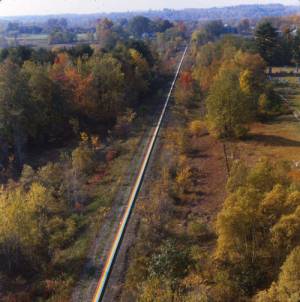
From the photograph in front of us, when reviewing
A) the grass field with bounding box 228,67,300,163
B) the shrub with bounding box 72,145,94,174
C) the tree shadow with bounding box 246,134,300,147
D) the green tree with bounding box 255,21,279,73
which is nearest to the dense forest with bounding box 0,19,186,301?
the shrub with bounding box 72,145,94,174

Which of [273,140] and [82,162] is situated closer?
[82,162]

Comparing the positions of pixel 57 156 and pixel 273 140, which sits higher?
pixel 273 140

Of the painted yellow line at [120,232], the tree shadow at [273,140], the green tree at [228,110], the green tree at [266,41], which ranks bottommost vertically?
the painted yellow line at [120,232]

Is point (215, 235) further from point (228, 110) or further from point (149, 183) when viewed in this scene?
point (228, 110)

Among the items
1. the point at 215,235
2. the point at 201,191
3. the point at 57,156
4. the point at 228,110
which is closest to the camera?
the point at 215,235

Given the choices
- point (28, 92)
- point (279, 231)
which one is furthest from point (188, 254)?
point (28, 92)

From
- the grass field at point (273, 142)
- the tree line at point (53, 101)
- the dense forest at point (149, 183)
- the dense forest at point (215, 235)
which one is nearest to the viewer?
the dense forest at point (215, 235)

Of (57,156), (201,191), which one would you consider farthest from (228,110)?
(57,156)

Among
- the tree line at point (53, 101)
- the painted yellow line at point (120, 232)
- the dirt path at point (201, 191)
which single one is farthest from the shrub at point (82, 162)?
the tree line at point (53, 101)

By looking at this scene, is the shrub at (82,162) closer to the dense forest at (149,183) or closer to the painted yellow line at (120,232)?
the dense forest at (149,183)
